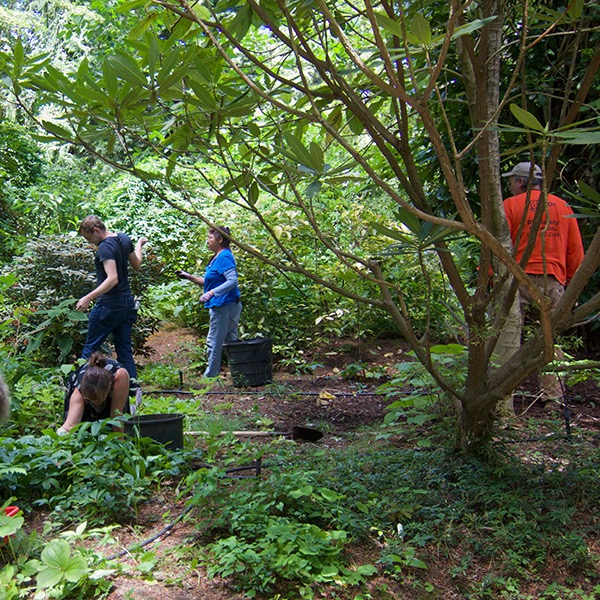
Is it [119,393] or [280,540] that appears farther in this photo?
[119,393]

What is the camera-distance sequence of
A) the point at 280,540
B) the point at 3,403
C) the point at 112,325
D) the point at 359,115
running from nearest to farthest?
the point at 359,115 → the point at 280,540 → the point at 3,403 → the point at 112,325

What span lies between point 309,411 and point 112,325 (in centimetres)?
191

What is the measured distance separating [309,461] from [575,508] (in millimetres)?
1439

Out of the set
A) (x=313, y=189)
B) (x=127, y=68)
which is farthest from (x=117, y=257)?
(x=313, y=189)

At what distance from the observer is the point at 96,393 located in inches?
168

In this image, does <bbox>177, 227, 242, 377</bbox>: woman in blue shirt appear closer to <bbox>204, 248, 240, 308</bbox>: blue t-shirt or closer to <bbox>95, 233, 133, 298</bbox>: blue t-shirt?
<bbox>204, 248, 240, 308</bbox>: blue t-shirt

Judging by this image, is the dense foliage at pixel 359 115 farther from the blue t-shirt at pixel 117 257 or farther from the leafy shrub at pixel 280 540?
the blue t-shirt at pixel 117 257

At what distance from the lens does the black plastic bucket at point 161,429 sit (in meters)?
4.13

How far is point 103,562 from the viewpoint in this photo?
9.36 ft

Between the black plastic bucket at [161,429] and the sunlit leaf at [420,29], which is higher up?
the sunlit leaf at [420,29]

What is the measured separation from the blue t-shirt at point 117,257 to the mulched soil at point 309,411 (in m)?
1.23

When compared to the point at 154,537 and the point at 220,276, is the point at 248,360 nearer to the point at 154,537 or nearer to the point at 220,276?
the point at 220,276

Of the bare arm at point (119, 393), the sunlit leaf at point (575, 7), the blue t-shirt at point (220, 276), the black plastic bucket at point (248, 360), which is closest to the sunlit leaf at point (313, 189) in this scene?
the sunlit leaf at point (575, 7)

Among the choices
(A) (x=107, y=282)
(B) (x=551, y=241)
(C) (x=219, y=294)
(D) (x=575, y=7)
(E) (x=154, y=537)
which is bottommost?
(E) (x=154, y=537)
